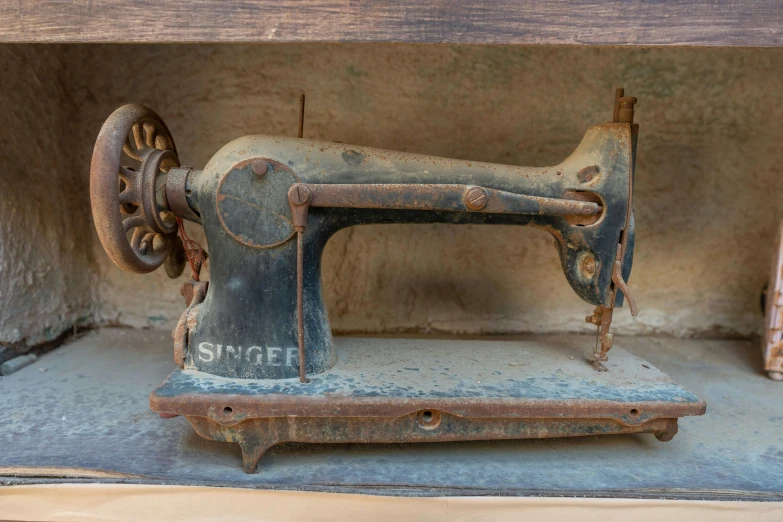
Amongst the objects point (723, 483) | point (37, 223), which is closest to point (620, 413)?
point (723, 483)

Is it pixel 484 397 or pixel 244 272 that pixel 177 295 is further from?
pixel 484 397

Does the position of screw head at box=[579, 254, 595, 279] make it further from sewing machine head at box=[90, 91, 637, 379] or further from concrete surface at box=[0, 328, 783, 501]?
concrete surface at box=[0, 328, 783, 501]

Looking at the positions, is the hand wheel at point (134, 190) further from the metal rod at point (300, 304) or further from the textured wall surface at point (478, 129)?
the textured wall surface at point (478, 129)

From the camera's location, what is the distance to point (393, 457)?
1443mm

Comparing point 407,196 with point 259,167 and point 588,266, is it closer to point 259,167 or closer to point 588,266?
point 259,167

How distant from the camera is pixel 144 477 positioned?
4.27 feet

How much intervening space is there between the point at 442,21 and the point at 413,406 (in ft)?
3.18

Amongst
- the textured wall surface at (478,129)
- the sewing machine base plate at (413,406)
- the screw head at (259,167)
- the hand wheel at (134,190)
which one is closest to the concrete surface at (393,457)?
the sewing machine base plate at (413,406)

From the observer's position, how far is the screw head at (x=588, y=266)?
1.51 m

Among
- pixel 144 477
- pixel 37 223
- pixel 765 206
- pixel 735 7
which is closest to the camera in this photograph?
pixel 735 7

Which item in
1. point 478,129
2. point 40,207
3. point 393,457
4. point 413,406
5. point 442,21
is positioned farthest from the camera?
point 478,129

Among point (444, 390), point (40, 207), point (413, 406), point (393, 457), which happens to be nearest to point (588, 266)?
point (444, 390)

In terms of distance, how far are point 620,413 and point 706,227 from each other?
→ 55.2 inches

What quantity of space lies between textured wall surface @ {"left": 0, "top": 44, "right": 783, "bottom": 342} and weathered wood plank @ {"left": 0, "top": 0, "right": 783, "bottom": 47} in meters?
0.99
